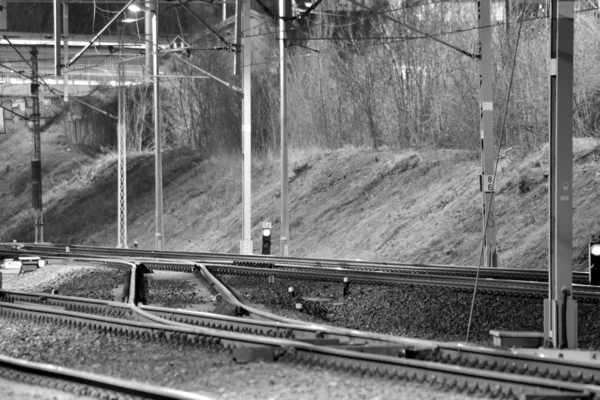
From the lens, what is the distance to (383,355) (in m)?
10.1

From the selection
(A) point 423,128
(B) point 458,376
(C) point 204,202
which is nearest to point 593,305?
(B) point 458,376

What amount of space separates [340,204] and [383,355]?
2792cm

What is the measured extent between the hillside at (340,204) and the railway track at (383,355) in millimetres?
13726

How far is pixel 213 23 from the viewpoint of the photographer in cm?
5819

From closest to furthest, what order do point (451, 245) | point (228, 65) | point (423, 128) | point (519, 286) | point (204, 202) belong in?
point (519, 286) < point (451, 245) < point (423, 128) < point (204, 202) < point (228, 65)

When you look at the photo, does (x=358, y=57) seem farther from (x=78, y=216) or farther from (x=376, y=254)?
(x=78, y=216)

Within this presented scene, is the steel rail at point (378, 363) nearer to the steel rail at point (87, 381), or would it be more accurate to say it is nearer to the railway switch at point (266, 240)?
the steel rail at point (87, 381)

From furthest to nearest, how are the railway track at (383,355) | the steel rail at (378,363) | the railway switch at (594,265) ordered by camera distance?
the railway switch at (594,265) → the railway track at (383,355) → the steel rail at (378,363)

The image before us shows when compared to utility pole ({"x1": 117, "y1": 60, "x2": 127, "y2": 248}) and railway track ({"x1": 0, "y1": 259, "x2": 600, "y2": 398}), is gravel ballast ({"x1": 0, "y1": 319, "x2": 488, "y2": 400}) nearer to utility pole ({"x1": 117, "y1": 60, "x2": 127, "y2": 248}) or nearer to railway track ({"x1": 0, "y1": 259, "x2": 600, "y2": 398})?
railway track ({"x1": 0, "y1": 259, "x2": 600, "y2": 398})

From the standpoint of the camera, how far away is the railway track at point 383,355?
852 cm

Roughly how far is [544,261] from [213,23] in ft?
118

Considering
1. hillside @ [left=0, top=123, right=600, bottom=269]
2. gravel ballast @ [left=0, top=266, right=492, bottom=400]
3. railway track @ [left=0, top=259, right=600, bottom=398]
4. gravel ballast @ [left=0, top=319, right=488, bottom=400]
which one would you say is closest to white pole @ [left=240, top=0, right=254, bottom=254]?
hillside @ [left=0, top=123, right=600, bottom=269]

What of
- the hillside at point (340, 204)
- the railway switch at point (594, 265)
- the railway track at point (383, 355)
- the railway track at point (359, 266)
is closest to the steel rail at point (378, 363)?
the railway track at point (383, 355)

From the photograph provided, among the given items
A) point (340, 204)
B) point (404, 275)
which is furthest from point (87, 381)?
Answer: point (340, 204)
